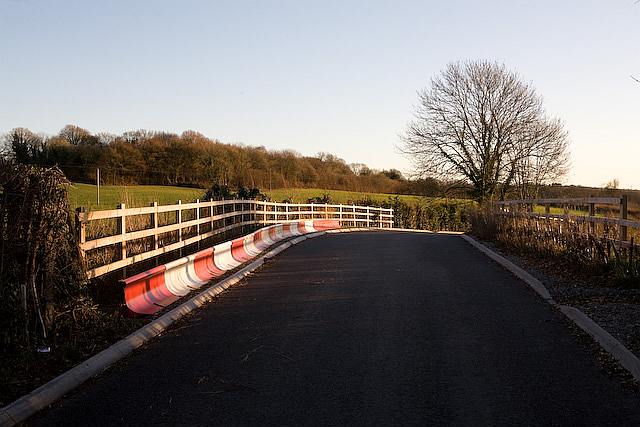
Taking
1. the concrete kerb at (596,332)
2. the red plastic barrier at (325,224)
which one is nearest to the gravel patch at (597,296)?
the concrete kerb at (596,332)

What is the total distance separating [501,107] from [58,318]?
4023 cm

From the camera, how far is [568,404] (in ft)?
17.3

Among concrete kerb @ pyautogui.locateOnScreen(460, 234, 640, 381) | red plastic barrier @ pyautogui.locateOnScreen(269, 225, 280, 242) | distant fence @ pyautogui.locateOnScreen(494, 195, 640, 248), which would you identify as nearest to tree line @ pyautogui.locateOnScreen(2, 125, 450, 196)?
red plastic barrier @ pyautogui.locateOnScreen(269, 225, 280, 242)

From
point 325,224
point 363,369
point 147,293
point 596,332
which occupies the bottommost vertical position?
point 325,224

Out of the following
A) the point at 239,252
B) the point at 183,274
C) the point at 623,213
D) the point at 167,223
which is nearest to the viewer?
the point at 183,274

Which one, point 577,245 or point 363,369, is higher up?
point 577,245

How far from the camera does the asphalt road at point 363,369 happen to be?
5.12m

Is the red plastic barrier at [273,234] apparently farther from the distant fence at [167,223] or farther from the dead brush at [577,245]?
the dead brush at [577,245]

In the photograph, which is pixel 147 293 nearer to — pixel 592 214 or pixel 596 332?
pixel 596 332

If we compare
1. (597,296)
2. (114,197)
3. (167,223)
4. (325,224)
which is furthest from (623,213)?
(114,197)

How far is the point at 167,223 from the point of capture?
17391 mm

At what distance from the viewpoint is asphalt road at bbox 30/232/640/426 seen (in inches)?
202

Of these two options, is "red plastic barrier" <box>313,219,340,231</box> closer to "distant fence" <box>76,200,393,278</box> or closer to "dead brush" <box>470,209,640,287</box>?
"distant fence" <box>76,200,393,278</box>

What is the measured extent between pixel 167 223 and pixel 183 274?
6.59 meters
